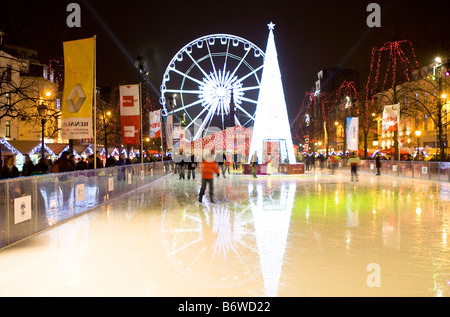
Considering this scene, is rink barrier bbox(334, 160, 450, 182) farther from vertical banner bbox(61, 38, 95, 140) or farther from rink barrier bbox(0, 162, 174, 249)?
vertical banner bbox(61, 38, 95, 140)

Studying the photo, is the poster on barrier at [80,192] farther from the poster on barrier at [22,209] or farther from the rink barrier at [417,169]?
the rink barrier at [417,169]

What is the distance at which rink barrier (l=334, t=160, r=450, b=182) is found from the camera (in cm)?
2125

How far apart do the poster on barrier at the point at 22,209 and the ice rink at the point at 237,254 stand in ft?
1.33

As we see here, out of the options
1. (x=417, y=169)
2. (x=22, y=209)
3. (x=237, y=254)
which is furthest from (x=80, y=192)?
(x=417, y=169)

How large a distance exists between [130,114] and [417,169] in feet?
56.5

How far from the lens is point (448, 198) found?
537 inches

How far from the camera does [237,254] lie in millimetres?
6031

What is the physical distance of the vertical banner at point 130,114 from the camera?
16.1 metres

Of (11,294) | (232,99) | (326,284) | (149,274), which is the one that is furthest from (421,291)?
(232,99)

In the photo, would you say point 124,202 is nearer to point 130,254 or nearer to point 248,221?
point 248,221

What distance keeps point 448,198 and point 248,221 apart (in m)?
8.23

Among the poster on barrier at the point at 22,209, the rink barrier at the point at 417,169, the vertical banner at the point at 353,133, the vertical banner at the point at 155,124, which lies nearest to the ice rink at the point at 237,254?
the poster on barrier at the point at 22,209

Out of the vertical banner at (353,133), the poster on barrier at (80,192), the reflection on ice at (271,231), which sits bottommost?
the reflection on ice at (271,231)

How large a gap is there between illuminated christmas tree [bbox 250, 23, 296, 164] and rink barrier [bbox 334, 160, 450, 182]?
748 cm
